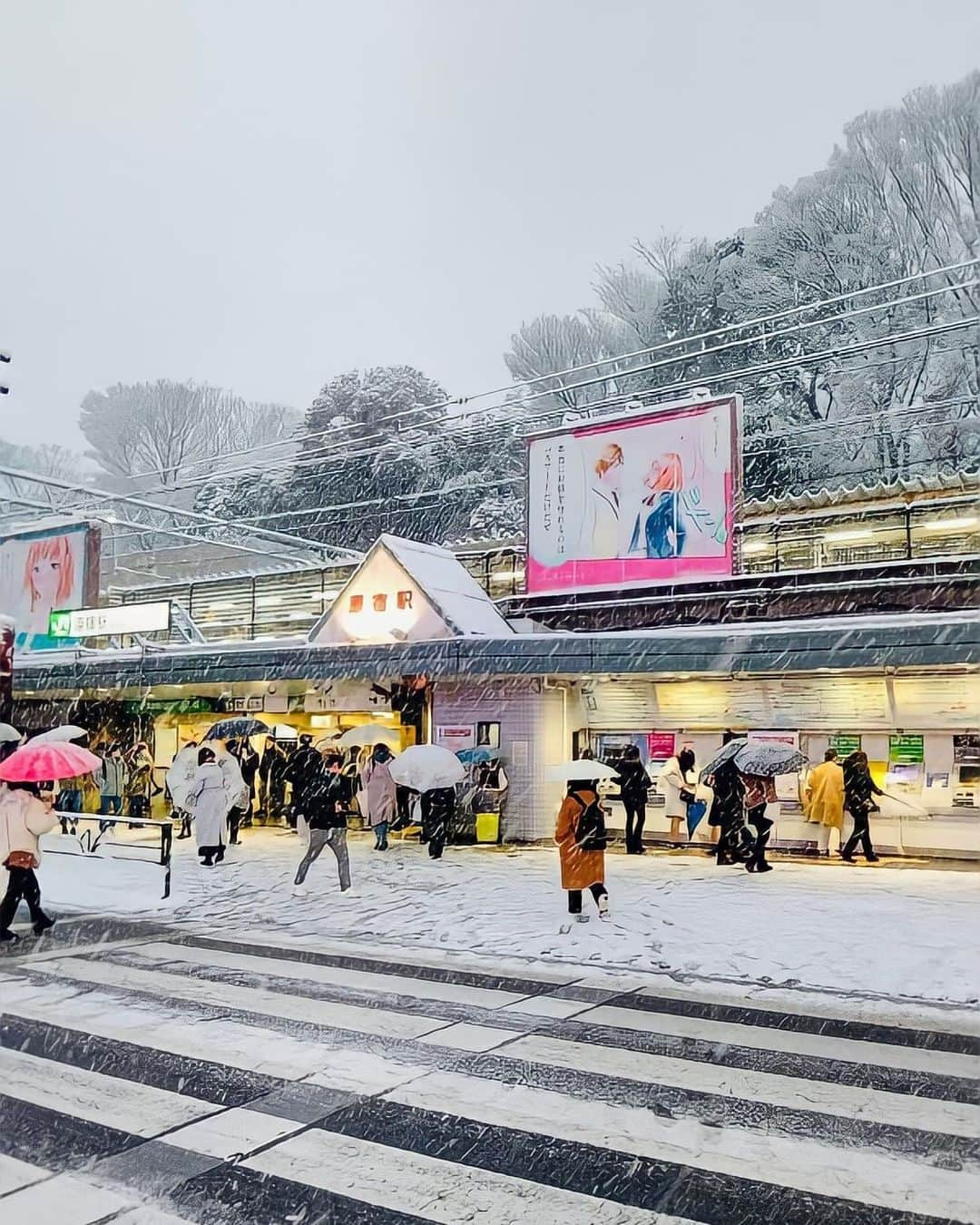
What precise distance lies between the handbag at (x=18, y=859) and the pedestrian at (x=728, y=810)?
9195 millimetres

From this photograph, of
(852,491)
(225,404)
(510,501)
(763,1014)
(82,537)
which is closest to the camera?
(763,1014)

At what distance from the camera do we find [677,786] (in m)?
17.5

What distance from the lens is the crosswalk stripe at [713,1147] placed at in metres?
4.85

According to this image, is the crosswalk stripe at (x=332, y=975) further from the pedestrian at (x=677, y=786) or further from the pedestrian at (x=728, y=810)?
the pedestrian at (x=677, y=786)

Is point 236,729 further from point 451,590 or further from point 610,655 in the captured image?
point 610,655

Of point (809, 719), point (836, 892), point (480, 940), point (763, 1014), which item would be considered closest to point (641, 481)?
point (809, 719)

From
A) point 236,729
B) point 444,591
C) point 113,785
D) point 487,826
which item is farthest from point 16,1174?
point 113,785

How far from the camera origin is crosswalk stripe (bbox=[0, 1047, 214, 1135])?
5.74 meters

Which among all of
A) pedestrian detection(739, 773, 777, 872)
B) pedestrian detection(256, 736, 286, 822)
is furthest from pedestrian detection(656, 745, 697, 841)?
pedestrian detection(256, 736, 286, 822)

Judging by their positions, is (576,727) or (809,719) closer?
(809,719)

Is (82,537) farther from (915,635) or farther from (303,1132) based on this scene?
(303,1132)

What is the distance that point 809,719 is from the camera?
17.3m

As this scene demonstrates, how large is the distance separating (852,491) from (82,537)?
19098 millimetres

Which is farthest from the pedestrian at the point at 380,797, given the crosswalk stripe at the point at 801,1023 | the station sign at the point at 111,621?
the crosswalk stripe at the point at 801,1023
